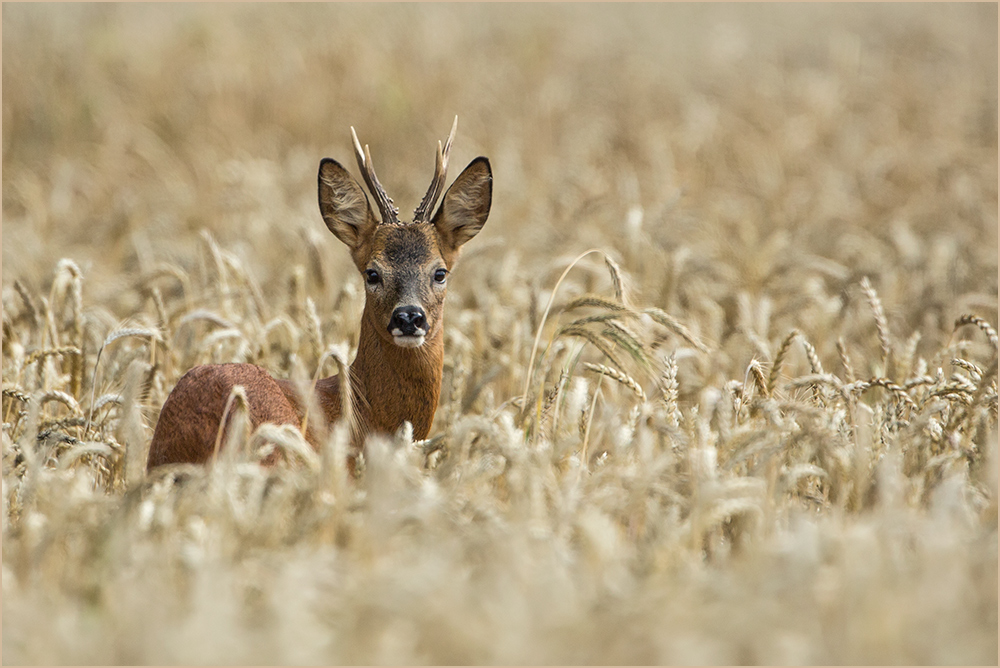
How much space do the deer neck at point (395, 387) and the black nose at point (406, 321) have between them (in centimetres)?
22

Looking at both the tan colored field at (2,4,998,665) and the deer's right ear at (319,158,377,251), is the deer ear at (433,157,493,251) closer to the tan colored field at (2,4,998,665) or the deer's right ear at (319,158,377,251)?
the deer's right ear at (319,158,377,251)

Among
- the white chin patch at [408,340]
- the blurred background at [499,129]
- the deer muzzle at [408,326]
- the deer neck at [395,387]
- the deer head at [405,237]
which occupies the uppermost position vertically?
the blurred background at [499,129]

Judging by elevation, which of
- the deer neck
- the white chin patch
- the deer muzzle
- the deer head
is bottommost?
the deer neck

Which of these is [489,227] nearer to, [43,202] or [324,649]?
[43,202]

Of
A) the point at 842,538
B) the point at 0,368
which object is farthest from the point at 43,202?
the point at 842,538

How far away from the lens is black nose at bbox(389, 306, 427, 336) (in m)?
4.62

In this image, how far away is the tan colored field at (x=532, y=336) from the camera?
3.06m

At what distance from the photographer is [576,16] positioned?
→ 54.9 feet

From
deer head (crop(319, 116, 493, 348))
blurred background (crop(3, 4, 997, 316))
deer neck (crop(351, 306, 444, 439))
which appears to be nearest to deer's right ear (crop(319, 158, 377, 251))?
deer head (crop(319, 116, 493, 348))

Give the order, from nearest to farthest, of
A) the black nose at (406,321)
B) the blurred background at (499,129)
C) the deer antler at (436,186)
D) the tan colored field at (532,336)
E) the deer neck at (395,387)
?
1. the tan colored field at (532,336)
2. the black nose at (406,321)
3. the deer neck at (395,387)
4. the deer antler at (436,186)
5. the blurred background at (499,129)

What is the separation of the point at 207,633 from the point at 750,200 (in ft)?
30.0

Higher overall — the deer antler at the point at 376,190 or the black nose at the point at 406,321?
the deer antler at the point at 376,190

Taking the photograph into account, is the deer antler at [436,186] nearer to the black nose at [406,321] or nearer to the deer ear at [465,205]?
the deer ear at [465,205]

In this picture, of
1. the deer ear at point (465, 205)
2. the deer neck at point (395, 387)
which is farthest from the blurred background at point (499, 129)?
the deer neck at point (395, 387)
